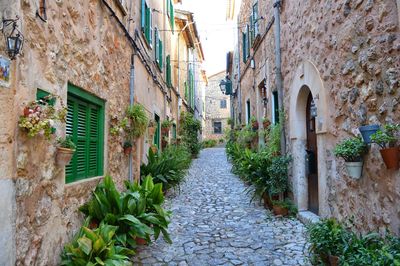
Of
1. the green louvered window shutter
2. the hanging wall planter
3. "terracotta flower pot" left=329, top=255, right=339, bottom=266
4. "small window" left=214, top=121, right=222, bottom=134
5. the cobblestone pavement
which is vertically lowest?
the cobblestone pavement

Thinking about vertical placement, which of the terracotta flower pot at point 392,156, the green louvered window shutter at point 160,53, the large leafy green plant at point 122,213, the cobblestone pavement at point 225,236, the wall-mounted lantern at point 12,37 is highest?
the green louvered window shutter at point 160,53

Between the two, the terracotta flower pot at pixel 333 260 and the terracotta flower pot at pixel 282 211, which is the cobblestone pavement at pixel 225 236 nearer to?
the terracotta flower pot at pixel 282 211

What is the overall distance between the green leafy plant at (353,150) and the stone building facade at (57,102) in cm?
285

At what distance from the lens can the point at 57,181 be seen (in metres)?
2.96

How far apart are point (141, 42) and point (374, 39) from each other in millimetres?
5191

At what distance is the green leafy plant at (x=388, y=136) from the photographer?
245cm

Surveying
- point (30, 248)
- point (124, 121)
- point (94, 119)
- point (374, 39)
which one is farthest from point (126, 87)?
point (374, 39)

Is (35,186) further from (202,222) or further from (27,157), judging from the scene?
(202,222)

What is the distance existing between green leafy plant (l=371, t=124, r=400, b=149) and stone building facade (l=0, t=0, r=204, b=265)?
2866mm

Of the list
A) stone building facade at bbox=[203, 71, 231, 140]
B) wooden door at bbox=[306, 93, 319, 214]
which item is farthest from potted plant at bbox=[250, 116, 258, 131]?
stone building facade at bbox=[203, 71, 231, 140]

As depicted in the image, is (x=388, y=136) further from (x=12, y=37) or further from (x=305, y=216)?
(x=12, y=37)

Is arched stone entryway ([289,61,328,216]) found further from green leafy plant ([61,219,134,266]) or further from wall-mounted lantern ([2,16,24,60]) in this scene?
wall-mounted lantern ([2,16,24,60])

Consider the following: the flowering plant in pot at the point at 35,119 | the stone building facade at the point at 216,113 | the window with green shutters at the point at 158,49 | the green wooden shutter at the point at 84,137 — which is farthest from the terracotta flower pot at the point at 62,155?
the stone building facade at the point at 216,113

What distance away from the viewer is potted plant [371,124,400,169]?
2.45 m
